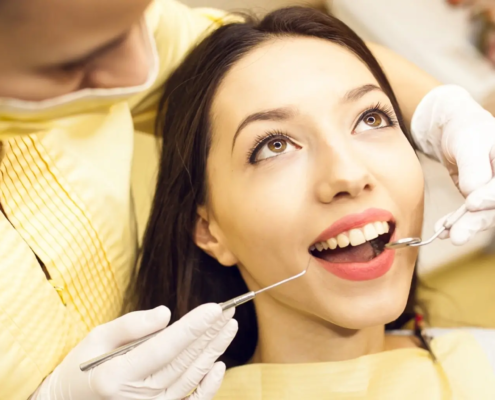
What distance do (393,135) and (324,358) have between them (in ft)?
1.42

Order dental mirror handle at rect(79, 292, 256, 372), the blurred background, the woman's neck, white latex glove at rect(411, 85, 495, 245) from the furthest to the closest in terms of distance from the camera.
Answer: the blurred background < the woman's neck < white latex glove at rect(411, 85, 495, 245) < dental mirror handle at rect(79, 292, 256, 372)

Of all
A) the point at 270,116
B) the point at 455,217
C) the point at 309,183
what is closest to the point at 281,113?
the point at 270,116

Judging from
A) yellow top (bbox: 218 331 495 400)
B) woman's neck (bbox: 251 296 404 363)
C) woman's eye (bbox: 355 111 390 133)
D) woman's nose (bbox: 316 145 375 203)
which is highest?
woman's eye (bbox: 355 111 390 133)

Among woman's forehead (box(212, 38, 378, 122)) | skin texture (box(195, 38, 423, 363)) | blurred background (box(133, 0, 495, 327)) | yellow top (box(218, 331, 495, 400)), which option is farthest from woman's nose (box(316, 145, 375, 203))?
blurred background (box(133, 0, 495, 327))

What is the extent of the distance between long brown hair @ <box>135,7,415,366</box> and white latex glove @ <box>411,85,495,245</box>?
0.31 feet

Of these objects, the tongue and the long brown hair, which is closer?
the tongue

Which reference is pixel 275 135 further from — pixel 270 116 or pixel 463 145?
pixel 463 145

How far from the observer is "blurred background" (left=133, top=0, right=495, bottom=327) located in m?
1.50

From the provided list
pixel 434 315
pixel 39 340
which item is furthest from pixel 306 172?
pixel 434 315

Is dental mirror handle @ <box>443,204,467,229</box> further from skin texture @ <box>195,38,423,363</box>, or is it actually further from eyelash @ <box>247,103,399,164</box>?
eyelash @ <box>247,103,399,164</box>

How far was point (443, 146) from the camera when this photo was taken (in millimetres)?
1054

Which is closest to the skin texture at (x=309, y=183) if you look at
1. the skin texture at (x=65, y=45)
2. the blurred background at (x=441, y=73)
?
the skin texture at (x=65, y=45)

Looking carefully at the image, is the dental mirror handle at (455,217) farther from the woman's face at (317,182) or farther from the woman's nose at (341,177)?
the woman's nose at (341,177)

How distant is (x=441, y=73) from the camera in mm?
1646
